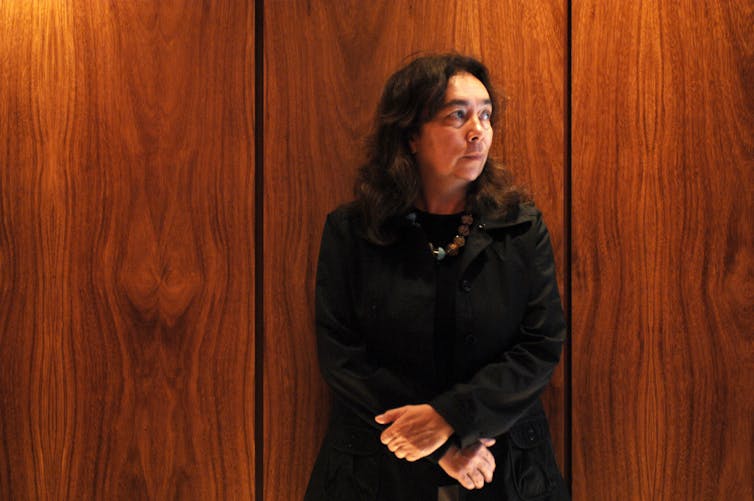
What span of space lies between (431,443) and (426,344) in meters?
0.24

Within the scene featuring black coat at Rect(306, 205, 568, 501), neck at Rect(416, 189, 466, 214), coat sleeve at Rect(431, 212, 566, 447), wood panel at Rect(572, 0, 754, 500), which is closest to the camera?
coat sleeve at Rect(431, 212, 566, 447)

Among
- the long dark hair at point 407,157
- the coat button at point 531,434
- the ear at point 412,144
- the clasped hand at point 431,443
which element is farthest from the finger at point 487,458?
the ear at point 412,144

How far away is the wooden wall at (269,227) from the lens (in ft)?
6.44

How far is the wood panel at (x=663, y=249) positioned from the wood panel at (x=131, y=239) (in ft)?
3.22

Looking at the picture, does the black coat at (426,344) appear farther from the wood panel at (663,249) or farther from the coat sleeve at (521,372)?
the wood panel at (663,249)

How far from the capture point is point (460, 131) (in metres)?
1.71

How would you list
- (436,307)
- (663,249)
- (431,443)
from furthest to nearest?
1. (663,249)
2. (436,307)
3. (431,443)

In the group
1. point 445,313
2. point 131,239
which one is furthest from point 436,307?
point 131,239

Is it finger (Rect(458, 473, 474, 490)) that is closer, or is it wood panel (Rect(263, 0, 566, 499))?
finger (Rect(458, 473, 474, 490))

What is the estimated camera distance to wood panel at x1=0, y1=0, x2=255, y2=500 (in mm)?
2016

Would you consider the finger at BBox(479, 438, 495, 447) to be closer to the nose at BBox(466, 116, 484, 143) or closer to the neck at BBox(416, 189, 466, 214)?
the neck at BBox(416, 189, 466, 214)

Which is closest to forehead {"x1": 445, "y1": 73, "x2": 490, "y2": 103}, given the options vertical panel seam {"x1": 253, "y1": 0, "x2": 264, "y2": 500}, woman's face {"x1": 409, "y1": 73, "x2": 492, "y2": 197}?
woman's face {"x1": 409, "y1": 73, "x2": 492, "y2": 197}

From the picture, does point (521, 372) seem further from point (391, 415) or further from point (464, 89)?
point (464, 89)

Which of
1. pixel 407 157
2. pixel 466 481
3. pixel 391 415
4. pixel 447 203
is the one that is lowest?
pixel 466 481
